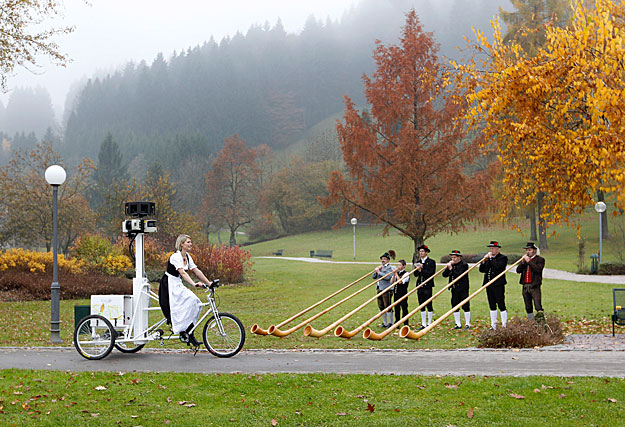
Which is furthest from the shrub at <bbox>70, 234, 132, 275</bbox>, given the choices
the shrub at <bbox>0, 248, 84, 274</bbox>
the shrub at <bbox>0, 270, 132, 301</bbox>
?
the shrub at <bbox>0, 270, 132, 301</bbox>

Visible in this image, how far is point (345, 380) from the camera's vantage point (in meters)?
8.76

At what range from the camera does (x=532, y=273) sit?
14297mm

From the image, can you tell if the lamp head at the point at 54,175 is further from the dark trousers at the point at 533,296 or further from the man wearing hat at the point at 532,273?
the dark trousers at the point at 533,296

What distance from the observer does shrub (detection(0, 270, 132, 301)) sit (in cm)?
2423

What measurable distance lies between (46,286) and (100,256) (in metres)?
5.34

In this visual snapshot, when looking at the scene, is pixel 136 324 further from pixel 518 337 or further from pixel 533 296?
pixel 533 296

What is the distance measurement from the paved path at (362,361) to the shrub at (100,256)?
57.3 feet

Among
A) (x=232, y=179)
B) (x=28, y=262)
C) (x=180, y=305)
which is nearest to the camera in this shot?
(x=180, y=305)

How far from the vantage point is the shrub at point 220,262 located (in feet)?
103

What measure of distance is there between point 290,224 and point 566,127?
252 ft

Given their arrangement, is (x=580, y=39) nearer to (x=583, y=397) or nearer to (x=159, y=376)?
(x=583, y=397)

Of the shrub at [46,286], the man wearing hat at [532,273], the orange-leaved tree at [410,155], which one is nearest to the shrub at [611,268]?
the orange-leaved tree at [410,155]

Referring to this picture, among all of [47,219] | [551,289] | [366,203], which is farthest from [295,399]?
[47,219]

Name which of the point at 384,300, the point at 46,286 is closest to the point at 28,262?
the point at 46,286
